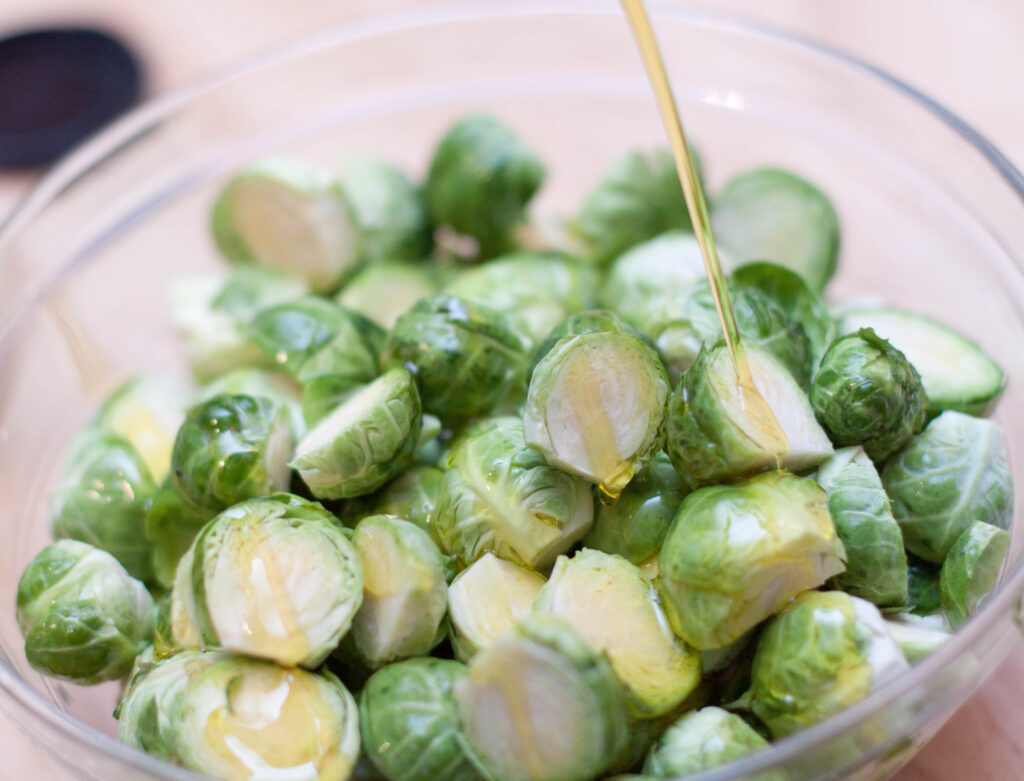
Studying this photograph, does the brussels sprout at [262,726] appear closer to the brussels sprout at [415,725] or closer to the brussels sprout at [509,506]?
the brussels sprout at [415,725]

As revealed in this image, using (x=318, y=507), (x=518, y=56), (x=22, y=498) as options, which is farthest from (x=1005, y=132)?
(x=22, y=498)

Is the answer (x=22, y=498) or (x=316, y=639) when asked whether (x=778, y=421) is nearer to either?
(x=316, y=639)

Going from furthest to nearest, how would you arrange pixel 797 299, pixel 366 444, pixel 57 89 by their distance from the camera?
pixel 57 89 → pixel 797 299 → pixel 366 444

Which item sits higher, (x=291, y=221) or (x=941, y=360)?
(x=941, y=360)

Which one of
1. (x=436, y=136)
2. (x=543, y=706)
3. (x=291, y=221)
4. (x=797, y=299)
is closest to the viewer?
(x=543, y=706)

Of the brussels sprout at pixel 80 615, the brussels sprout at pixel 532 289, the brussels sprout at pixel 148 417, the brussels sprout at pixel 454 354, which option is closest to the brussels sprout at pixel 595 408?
the brussels sprout at pixel 454 354

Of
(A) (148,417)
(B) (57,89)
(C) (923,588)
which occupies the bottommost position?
A: (A) (148,417)

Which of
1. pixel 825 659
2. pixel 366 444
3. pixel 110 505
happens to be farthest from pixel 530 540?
pixel 110 505

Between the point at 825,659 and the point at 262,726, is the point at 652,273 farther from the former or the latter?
the point at 262,726
